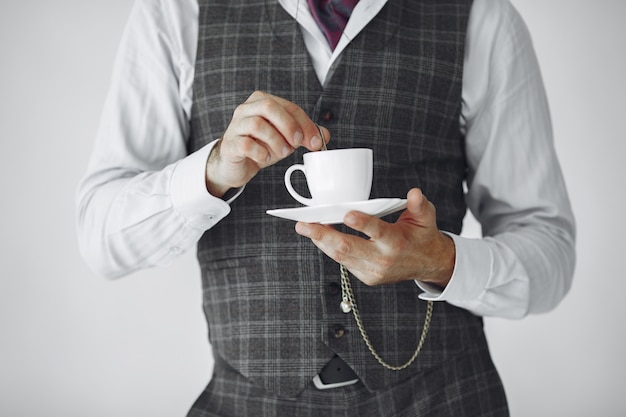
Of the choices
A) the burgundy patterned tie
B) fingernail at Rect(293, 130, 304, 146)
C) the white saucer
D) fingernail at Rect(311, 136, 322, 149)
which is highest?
the burgundy patterned tie

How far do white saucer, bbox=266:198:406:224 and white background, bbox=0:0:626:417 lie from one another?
3.87 feet

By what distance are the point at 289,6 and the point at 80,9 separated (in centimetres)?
91

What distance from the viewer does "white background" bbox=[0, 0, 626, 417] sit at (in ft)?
5.95

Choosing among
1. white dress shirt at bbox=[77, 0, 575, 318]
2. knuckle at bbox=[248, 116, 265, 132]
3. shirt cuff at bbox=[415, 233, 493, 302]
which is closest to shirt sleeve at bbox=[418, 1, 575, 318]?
white dress shirt at bbox=[77, 0, 575, 318]

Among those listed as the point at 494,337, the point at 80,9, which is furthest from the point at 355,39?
the point at 494,337

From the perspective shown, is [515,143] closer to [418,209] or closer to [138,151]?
[418,209]

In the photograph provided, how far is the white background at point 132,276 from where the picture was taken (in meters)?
1.81

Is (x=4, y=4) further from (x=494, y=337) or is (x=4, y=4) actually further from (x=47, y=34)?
(x=494, y=337)

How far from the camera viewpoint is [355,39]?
1.16m

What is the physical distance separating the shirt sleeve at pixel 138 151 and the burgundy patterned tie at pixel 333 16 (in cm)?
22

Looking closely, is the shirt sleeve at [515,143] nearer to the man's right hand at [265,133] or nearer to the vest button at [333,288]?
the vest button at [333,288]

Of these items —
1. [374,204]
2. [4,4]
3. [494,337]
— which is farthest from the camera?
[494,337]

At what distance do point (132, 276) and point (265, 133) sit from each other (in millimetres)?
1171

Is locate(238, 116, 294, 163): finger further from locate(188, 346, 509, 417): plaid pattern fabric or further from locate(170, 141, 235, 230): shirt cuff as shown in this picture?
locate(188, 346, 509, 417): plaid pattern fabric
